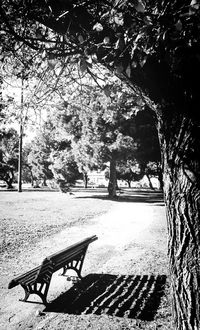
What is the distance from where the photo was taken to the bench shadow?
15.1 ft

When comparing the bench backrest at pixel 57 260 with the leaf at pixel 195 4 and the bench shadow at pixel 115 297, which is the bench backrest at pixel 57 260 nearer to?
the bench shadow at pixel 115 297

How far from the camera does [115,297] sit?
5094mm

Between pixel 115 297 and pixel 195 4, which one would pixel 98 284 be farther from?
pixel 195 4

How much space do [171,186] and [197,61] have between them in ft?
4.50

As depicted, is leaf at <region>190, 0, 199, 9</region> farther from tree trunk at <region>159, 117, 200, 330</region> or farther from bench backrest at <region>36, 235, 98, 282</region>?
bench backrest at <region>36, 235, 98, 282</region>

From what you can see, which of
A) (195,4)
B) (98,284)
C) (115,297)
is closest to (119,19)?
(195,4)

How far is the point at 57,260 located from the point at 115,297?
1419mm

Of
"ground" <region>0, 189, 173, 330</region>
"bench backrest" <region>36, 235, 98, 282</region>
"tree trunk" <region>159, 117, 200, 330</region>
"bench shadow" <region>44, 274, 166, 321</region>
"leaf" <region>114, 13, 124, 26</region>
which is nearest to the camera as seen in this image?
"leaf" <region>114, 13, 124, 26</region>

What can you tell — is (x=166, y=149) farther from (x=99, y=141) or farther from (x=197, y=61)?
(x=99, y=141)

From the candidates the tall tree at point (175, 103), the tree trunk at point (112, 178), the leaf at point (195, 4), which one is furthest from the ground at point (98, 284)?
the tree trunk at point (112, 178)

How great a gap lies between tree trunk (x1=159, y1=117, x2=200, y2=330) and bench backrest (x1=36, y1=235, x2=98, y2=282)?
2769 mm

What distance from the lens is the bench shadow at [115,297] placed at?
4.59 m

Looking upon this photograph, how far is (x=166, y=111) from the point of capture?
278cm

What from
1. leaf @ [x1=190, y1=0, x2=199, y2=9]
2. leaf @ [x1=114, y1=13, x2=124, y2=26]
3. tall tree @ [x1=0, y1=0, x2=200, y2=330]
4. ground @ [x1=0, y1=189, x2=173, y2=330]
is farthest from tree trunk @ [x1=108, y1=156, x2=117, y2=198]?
leaf @ [x1=190, y1=0, x2=199, y2=9]
